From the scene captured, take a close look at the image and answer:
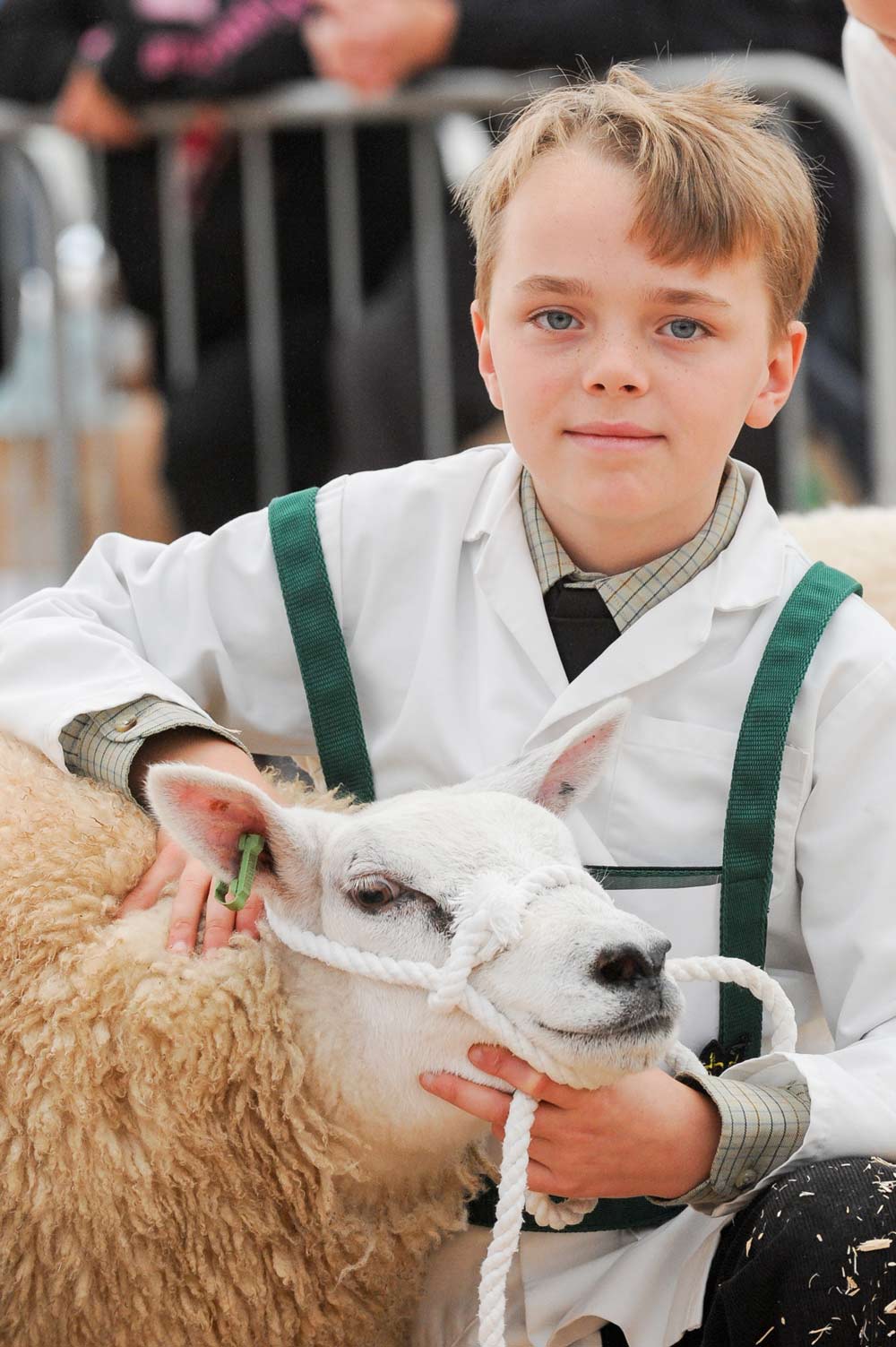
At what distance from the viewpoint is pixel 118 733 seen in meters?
1.46

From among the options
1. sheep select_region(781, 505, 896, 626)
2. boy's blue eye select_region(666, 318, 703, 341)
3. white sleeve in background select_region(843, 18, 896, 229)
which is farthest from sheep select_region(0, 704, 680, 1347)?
white sleeve in background select_region(843, 18, 896, 229)

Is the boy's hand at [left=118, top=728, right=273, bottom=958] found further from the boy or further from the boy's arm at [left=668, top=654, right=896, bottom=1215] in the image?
the boy's arm at [left=668, top=654, right=896, bottom=1215]

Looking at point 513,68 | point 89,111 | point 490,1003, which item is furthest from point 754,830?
point 89,111

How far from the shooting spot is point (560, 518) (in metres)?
1.60

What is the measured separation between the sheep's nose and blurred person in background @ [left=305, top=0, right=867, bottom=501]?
7.32ft

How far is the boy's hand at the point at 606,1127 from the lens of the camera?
121cm

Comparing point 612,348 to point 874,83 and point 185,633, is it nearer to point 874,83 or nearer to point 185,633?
point 185,633

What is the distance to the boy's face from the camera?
4.78ft

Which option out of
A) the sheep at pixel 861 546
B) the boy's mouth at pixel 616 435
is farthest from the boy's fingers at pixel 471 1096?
the sheep at pixel 861 546

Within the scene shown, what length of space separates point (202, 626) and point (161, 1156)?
542 mm

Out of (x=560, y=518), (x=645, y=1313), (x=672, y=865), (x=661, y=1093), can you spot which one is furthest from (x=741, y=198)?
(x=645, y=1313)

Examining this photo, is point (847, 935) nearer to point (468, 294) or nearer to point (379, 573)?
point (379, 573)

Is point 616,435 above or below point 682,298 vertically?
below

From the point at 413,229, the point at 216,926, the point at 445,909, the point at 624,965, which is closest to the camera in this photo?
the point at 624,965
